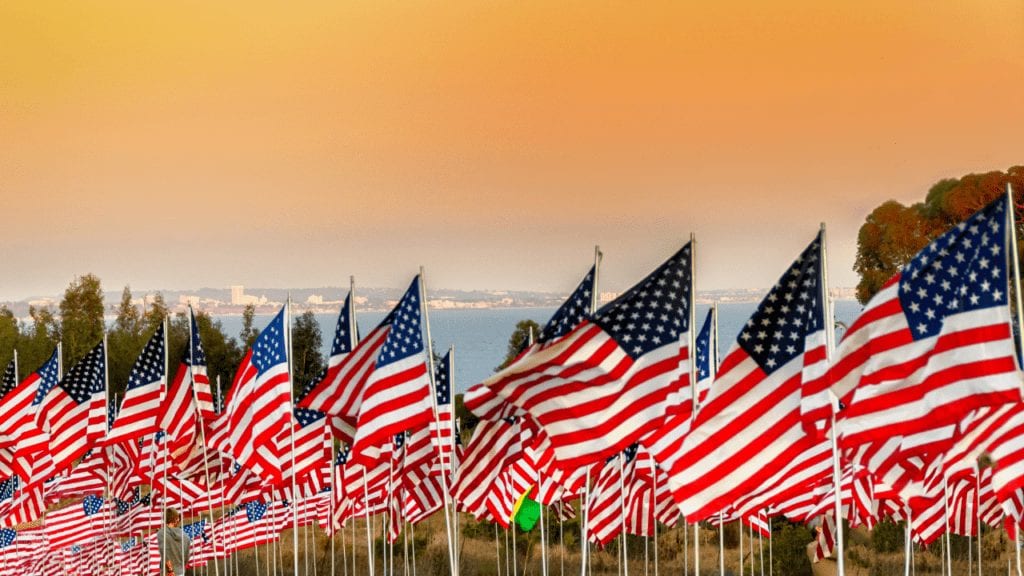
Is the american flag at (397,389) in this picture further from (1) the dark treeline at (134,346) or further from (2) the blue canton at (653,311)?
(1) the dark treeline at (134,346)

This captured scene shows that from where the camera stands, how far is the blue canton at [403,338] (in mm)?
20812

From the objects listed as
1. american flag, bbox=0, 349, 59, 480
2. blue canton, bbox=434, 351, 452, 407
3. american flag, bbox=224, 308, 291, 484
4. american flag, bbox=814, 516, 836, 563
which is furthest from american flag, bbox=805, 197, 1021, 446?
american flag, bbox=0, 349, 59, 480

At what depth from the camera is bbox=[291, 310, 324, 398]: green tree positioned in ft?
259

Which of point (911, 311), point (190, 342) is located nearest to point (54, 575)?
point (190, 342)

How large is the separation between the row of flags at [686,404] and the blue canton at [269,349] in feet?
0.13

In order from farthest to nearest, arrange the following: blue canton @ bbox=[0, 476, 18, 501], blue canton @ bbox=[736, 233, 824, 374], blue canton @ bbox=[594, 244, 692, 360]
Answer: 1. blue canton @ bbox=[0, 476, 18, 501]
2. blue canton @ bbox=[594, 244, 692, 360]
3. blue canton @ bbox=[736, 233, 824, 374]

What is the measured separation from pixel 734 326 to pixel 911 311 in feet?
538

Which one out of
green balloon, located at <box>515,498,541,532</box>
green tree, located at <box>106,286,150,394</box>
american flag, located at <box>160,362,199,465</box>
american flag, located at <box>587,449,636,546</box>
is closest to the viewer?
american flag, located at <box>587,449,636,546</box>

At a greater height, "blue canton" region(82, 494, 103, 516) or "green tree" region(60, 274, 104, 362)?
"green tree" region(60, 274, 104, 362)

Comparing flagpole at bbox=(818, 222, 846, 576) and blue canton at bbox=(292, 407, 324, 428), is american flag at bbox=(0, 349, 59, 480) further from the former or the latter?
flagpole at bbox=(818, 222, 846, 576)

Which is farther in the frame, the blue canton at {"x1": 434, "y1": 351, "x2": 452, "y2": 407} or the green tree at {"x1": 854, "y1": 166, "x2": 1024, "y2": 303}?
the green tree at {"x1": 854, "y1": 166, "x2": 1024, "y2": 303}

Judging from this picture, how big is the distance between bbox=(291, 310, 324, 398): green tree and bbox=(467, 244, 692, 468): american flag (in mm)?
60298

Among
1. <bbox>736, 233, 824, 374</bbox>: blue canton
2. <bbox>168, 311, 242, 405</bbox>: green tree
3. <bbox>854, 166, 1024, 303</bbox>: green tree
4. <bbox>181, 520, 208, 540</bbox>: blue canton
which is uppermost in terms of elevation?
<bbox>854, 166, 1024, 303</bbox>: green tree

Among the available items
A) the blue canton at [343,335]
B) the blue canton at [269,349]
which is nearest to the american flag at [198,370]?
the blue canton at [269,349]
